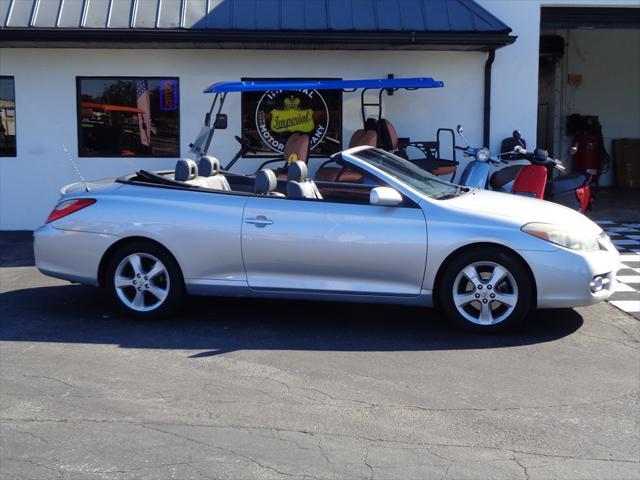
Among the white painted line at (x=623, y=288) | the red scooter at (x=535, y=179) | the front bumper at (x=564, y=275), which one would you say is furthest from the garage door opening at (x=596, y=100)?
the front bumper at (x=564, y=275)

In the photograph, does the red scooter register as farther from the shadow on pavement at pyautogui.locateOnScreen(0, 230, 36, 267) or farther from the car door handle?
the shadow on pavement at pyautogui.locateOnScreen(0, 230, 36, 267)

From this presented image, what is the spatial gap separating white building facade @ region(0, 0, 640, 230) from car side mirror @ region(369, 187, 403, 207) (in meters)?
5.56

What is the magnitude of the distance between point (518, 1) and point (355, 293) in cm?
739

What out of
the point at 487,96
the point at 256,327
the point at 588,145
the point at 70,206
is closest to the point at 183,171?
the point at 70,206

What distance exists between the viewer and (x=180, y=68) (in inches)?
475

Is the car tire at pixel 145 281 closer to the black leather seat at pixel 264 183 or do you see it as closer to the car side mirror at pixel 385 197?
the black leather seat at pixel 264 183

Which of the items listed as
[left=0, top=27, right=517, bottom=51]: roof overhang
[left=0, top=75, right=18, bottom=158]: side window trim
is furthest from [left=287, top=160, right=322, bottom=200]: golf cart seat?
[left=0, top=75, right=18, bottom=158]: side window trim

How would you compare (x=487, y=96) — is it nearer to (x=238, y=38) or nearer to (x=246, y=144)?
(x=246, y=144)

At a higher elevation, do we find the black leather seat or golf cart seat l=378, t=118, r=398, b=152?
golf cart seat l=378, t=118, r=398, b=152

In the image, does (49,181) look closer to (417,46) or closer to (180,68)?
(180,68)

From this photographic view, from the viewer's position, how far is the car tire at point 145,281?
7.08m

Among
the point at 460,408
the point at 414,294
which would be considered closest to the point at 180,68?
the point at 414,294

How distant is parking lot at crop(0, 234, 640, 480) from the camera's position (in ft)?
14.4

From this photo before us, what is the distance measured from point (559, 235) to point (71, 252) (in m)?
4.13
